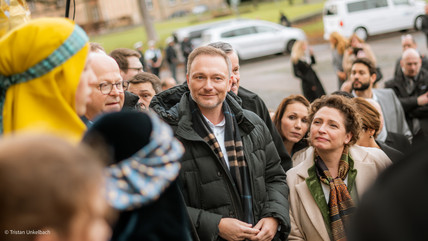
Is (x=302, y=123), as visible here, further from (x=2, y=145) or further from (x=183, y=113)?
(x=2, y=145)

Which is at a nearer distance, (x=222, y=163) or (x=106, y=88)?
(x=106, y=88)

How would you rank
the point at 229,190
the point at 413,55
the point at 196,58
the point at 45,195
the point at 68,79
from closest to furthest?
1. the point at 45,195
2. the point at 68,79
3. the point at 229,190
4. the point at 196,58
5. the point at 413,55

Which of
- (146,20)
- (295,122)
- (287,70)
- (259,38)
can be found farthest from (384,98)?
(146,20)

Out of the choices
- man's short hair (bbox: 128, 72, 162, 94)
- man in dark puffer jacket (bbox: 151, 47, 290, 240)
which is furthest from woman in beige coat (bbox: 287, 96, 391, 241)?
man's short hair (bbox: 128, 72, 162, 94)

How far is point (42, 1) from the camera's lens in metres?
23.9

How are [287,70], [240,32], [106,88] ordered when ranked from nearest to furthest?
[106,88], [287,70], [240,32]

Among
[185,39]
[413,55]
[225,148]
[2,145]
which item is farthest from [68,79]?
[185,39]

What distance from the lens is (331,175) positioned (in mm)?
3385

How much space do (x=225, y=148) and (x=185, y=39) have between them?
60.4ft

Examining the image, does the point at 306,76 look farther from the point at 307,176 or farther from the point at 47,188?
the point at 47,188

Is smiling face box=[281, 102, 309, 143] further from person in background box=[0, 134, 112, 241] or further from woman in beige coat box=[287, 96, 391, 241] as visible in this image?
person in background box=[0, 134, 112, 241]

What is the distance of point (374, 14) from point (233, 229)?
72.7ft

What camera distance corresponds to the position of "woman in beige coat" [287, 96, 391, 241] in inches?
127

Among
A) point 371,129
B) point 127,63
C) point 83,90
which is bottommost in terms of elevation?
point 371,129
